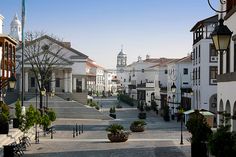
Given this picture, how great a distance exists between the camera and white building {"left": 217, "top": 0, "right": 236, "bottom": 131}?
63.9 ft

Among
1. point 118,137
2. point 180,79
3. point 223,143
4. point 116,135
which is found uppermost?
point 180,79

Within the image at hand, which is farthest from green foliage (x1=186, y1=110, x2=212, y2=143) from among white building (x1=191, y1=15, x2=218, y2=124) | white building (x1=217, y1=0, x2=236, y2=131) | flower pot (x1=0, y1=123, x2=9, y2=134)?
white building (x1=191, y1=15, x2=218, y2=124)

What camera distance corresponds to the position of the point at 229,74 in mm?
20328

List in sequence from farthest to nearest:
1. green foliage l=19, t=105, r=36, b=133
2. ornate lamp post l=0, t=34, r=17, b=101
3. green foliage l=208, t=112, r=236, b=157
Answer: ornate lamp post l=0, t=34, r=17, b=101, green foliage l=19, t=105, r=36, b=133, green foliage l=208, t=112, r=236, b=157

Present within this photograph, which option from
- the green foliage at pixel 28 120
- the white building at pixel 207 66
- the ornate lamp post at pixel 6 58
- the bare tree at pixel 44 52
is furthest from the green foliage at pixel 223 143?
the bare tree at pixel 44 52

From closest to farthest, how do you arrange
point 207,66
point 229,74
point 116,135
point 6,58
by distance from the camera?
1. point 229,74
2. point 116,135
3. point 6,58
4. point 207,66

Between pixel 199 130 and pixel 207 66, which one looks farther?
pixel 207 66

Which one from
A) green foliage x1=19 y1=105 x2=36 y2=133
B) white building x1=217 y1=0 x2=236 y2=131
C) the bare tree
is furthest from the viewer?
the bare tree

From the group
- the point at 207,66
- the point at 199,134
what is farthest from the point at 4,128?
the point at 207,66

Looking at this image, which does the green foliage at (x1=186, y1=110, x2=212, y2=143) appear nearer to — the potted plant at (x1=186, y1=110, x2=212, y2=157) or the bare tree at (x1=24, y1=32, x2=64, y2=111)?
the potted plant at (x1=186, y1=110, x2=212, y2=157)

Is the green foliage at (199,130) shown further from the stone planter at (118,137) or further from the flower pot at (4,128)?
the flower pot at (4,128)

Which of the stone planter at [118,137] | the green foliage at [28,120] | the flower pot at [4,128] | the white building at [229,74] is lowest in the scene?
the stone planter at [118,137]

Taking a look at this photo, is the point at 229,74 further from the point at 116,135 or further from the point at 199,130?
the point at 116,135

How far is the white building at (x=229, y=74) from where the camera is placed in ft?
63.9
